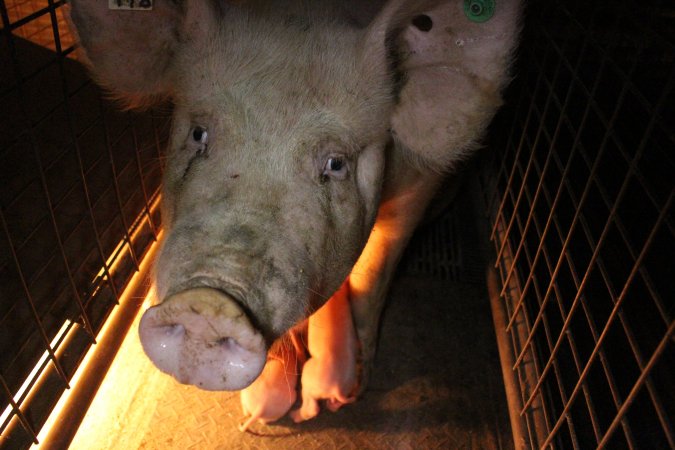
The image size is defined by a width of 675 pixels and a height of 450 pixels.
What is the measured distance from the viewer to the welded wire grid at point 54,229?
198cm

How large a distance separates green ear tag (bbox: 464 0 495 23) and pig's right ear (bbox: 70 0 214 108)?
92 centimetres

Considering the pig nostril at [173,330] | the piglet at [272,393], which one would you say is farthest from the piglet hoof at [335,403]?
the pig nostril at [173,330]

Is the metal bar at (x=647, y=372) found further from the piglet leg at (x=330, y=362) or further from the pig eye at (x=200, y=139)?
the pig eye at (x=200, y=139)

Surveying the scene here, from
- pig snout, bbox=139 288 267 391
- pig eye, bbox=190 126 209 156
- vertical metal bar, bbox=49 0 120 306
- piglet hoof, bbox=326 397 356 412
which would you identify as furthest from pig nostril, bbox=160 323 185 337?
piglet hoof, bbox=326 397 356 412

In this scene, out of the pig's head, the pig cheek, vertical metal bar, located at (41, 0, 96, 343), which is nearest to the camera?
the pig's head

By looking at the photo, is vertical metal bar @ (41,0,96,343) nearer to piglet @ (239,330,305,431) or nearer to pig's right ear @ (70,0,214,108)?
pig's right ear @ (70,0,214,108)

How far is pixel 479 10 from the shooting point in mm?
1781

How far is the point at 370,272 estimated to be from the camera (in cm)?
293

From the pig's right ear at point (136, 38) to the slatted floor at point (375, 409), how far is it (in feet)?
4.66

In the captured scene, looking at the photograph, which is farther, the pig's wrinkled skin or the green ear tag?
the green ear tag

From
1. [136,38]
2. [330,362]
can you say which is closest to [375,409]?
[330,362]

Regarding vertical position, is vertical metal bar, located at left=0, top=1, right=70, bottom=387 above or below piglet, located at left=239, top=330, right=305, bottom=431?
above

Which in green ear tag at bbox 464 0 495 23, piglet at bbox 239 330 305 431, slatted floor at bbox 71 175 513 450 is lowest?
slatted floor at bbox 71 175 513 450

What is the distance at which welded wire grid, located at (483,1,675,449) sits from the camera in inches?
68.2
